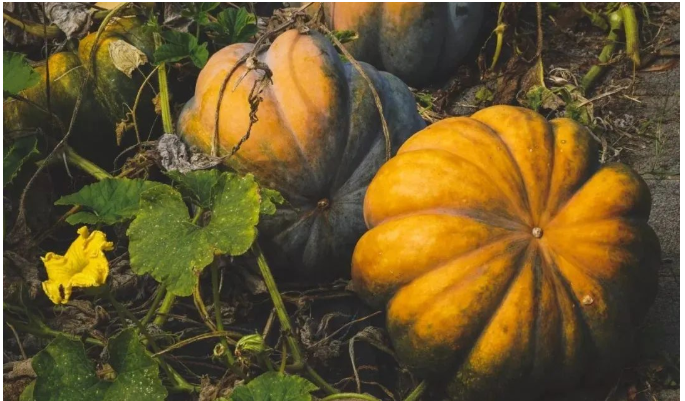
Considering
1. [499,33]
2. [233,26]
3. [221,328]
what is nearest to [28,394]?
[221,328]

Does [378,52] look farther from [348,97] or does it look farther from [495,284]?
[495,284]

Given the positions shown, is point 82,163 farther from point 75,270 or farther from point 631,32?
point 631,32

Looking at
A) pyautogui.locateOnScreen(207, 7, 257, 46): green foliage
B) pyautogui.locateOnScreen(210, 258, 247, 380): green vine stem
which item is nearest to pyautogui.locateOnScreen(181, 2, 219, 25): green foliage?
pyautogui.locateOnScreen(207, 7, 257, 46): green foliage

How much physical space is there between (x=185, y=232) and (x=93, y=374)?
423mm

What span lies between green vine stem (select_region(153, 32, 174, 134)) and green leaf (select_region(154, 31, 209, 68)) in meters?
0.05

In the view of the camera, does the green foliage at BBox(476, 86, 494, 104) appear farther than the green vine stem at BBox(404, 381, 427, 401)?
Yes

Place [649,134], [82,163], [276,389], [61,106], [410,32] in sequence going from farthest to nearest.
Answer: [410,32]
[649,134]
[61,106]
[82,163]
[276,389]

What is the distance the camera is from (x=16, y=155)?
8.86 feet

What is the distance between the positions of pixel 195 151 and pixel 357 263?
2.05 feet

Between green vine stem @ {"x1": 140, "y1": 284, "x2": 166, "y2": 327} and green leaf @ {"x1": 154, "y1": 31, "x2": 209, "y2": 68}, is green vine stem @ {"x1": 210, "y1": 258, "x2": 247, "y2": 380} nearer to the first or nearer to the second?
green vine stem @ {"x1": 140, "y1": 284, "x2": 166, "y2": 327}

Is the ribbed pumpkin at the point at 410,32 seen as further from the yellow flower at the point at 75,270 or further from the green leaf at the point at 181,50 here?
the yellow flower at the point at 75,270

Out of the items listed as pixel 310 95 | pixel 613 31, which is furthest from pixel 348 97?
pixel 613 31

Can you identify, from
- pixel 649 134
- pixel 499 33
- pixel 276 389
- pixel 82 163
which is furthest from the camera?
pixel 499 33

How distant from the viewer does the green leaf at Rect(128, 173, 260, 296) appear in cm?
214
